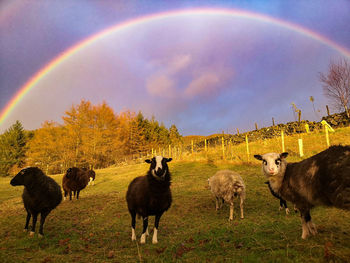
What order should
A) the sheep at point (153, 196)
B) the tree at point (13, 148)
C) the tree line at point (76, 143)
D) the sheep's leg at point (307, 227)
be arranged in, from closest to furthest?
the sheep's leg at point (307, 227) → the sheep at point (153, 196) → the tree line at point (76, 143) → the tree at point (13, 148)

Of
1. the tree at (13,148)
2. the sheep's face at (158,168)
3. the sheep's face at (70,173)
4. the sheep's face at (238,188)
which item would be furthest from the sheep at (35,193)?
the tree at (13,148)

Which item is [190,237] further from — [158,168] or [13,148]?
[13,148]

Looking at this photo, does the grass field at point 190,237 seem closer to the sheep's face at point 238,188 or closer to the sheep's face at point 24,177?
the sheep's face at point 238,188

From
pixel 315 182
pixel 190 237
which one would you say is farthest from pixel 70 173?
pixel 315 182

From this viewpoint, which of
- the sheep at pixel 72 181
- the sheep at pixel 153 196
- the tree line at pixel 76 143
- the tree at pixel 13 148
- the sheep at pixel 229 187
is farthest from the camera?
the tree at pixel 13 148

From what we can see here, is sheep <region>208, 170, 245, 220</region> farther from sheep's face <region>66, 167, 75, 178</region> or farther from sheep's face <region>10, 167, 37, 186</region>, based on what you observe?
sheep's face <region>66, 167, 75, 178</region>

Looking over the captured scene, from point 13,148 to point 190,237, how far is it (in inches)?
2353

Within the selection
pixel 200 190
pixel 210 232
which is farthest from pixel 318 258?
pixel 200 190

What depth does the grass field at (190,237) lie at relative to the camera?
12.8 feet

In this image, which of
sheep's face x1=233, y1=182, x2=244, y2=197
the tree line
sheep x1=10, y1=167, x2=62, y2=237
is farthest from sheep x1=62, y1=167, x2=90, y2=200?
the tree line

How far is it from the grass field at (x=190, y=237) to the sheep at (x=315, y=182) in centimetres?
66

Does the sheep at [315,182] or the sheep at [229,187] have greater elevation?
the sheep at [315,182]

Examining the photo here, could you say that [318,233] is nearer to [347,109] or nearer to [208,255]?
[208,255]

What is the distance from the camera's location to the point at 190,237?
5844mm
